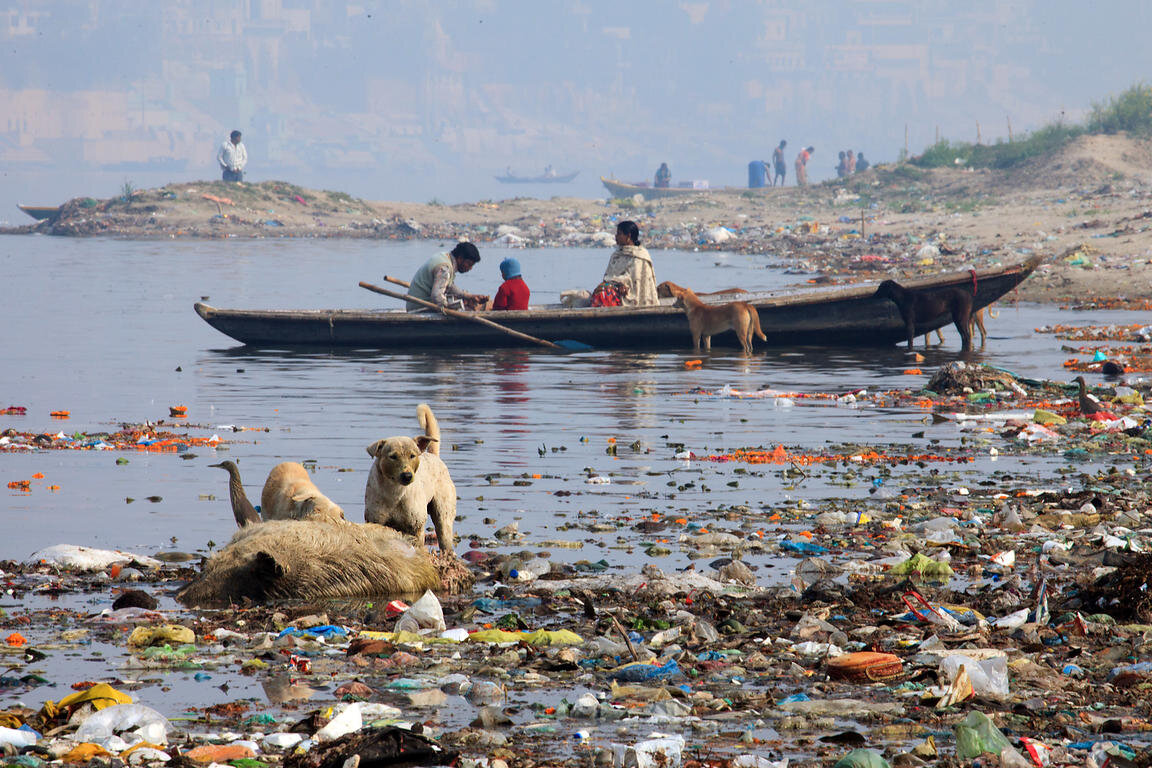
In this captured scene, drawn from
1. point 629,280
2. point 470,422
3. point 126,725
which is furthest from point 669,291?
point 126,725

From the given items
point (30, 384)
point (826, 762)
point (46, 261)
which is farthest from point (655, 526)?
point (46, 261)

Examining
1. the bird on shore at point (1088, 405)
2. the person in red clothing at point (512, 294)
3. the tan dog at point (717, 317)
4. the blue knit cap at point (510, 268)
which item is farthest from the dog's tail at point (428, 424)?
the person in red clothing at point (512, 294)

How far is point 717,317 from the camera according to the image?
63.6 feet

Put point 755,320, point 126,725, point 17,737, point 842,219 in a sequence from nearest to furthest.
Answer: point 17,737, point 126,725, point 755,320, point 842,219

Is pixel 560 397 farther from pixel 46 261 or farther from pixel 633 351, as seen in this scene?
pixel 46 261

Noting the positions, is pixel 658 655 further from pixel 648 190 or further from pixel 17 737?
pixel 648 190

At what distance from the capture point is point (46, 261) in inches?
1860

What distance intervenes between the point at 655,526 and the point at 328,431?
5.28 meters

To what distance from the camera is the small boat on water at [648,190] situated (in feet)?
222

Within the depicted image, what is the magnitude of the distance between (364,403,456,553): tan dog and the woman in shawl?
12353 mm

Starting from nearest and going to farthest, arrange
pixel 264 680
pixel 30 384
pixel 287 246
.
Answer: pixel 264 680
pixel 30 384
pixel 287 246

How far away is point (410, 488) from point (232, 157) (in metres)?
49.7

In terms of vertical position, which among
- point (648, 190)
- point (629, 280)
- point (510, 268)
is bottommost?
point (629, 280)

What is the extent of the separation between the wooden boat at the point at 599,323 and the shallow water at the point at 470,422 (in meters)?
0.27
